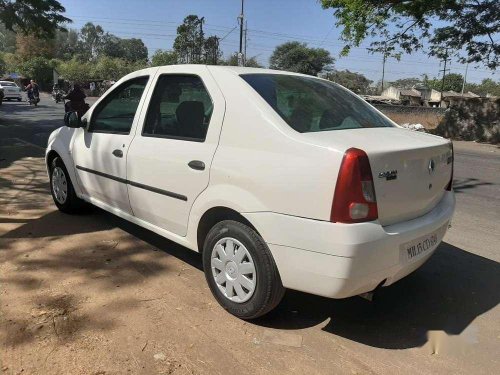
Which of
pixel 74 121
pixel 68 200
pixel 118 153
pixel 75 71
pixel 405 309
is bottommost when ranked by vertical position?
pixel 405 309

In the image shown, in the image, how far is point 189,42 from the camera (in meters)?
64.0

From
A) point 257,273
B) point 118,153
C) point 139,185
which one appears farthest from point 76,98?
point 257,273

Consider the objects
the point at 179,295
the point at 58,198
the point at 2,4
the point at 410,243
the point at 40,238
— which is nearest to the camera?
the point at 410,243

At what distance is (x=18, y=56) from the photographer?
7300cm

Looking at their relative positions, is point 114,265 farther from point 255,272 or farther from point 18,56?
point 18,56

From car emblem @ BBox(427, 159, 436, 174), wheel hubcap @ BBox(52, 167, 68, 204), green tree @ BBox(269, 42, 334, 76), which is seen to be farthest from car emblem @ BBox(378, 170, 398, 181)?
green tree @ BBox(269, 42, 334, 76)

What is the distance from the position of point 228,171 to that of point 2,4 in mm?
18824

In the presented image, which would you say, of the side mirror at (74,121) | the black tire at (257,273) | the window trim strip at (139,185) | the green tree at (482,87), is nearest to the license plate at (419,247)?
the black tire at (257,273)

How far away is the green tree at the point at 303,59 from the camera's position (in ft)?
254

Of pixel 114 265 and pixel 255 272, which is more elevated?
pixel 255 272

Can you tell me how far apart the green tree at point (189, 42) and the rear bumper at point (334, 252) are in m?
61.5

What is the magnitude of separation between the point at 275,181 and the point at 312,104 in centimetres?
85

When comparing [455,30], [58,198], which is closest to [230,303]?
[58,198]

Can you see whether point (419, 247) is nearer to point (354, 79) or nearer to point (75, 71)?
point (75, 71)
